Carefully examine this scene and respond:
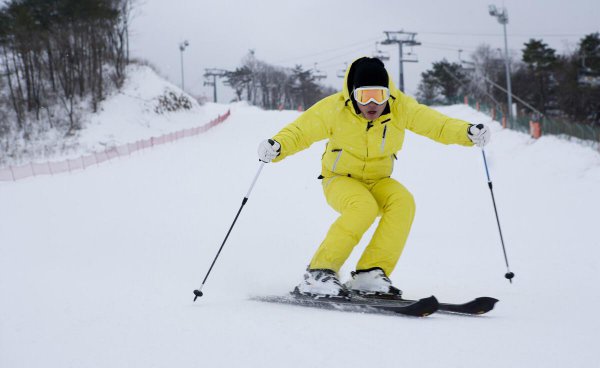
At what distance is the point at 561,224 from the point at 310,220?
407 centimetres

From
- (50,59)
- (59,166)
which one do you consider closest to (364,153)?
(59,166)

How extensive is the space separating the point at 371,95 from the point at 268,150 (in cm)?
82

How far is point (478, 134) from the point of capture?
12.3 feet

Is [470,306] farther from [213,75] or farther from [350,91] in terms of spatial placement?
[213,75]

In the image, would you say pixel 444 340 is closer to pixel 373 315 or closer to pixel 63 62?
pixel 373 315

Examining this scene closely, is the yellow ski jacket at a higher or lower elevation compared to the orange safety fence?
higher

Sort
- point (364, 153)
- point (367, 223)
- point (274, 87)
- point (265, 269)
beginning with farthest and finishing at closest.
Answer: point (274, 87) < point (265, 269) < point (364, 153) < point (367, 223)

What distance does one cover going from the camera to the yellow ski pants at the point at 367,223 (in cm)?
378

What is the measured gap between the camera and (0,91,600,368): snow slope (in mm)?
2439

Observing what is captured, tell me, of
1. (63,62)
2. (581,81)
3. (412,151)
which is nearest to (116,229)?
(412,151)

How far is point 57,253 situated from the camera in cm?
586

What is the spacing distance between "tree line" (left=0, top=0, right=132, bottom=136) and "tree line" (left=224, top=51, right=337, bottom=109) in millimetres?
43877

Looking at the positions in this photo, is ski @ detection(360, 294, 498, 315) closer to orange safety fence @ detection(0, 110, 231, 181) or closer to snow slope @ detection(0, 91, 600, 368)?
snow slope @ detection(0, 91, 600, 368)

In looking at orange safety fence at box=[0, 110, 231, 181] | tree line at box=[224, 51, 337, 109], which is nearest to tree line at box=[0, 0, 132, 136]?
orange safety fence at box=[0, 110, 231, 181]
